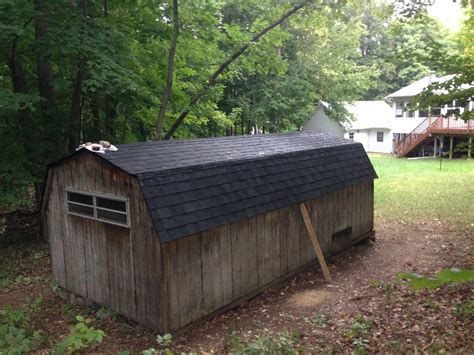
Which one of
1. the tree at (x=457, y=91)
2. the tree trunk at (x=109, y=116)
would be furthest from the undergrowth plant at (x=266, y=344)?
the tree trunk at (x=109, y=116)

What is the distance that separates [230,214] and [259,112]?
18435mm

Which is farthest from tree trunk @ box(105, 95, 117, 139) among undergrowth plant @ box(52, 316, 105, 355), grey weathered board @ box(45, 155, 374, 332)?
undergrowth plant @ box(52, 316, 105, 355)

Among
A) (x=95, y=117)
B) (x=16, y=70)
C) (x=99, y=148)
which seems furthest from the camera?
(x=95, y=117)

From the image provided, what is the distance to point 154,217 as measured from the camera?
644cm

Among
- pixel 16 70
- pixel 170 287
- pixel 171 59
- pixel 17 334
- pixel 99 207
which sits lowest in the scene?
pixel 17 334

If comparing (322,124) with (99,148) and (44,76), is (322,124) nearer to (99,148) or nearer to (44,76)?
(44,76)

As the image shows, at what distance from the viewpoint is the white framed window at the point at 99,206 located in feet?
23.2

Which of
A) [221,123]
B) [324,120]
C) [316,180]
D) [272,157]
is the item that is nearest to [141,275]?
[272,157]

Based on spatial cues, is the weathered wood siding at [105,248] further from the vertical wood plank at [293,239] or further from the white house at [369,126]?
the white house at [369,126]

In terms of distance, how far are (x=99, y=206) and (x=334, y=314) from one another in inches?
186

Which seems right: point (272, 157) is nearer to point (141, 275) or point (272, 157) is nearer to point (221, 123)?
point (141, 275)

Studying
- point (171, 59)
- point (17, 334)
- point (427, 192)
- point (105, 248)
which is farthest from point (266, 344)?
point (427, 192)

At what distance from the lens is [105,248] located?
7539mm

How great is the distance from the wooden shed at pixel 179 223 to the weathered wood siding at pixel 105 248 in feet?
0.07
